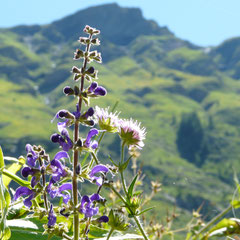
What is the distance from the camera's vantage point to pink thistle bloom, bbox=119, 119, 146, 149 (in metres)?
1.81

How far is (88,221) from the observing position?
151 centimetres

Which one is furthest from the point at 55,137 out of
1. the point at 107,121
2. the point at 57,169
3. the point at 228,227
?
the point at 228,227

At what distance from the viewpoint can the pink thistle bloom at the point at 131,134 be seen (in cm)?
181

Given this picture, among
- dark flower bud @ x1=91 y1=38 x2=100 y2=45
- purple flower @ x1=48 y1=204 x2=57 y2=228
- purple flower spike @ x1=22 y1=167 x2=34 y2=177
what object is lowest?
purple flower @ x1=48 y1=204 x2=57 y2=228

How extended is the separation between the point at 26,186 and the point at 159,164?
196m

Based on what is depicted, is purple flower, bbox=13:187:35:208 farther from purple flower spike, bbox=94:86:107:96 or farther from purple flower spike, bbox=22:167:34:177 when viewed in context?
purple flower spike, bbox=94:86:107:96

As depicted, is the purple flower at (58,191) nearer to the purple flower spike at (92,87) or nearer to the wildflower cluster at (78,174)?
the wildflower cluster at (78,174)

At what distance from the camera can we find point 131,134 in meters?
1.83

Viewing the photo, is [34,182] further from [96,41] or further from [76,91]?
[96,41]

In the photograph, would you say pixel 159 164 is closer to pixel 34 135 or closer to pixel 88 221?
pixel 34 135

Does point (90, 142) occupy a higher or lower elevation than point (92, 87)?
lower

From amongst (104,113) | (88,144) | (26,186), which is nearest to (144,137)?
(104,113)

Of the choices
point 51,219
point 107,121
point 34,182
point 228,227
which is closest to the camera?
point 228,227

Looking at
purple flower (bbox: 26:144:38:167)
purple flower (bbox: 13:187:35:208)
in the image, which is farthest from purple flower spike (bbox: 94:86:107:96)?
purple flower (bbox: 13:187:35:208)
